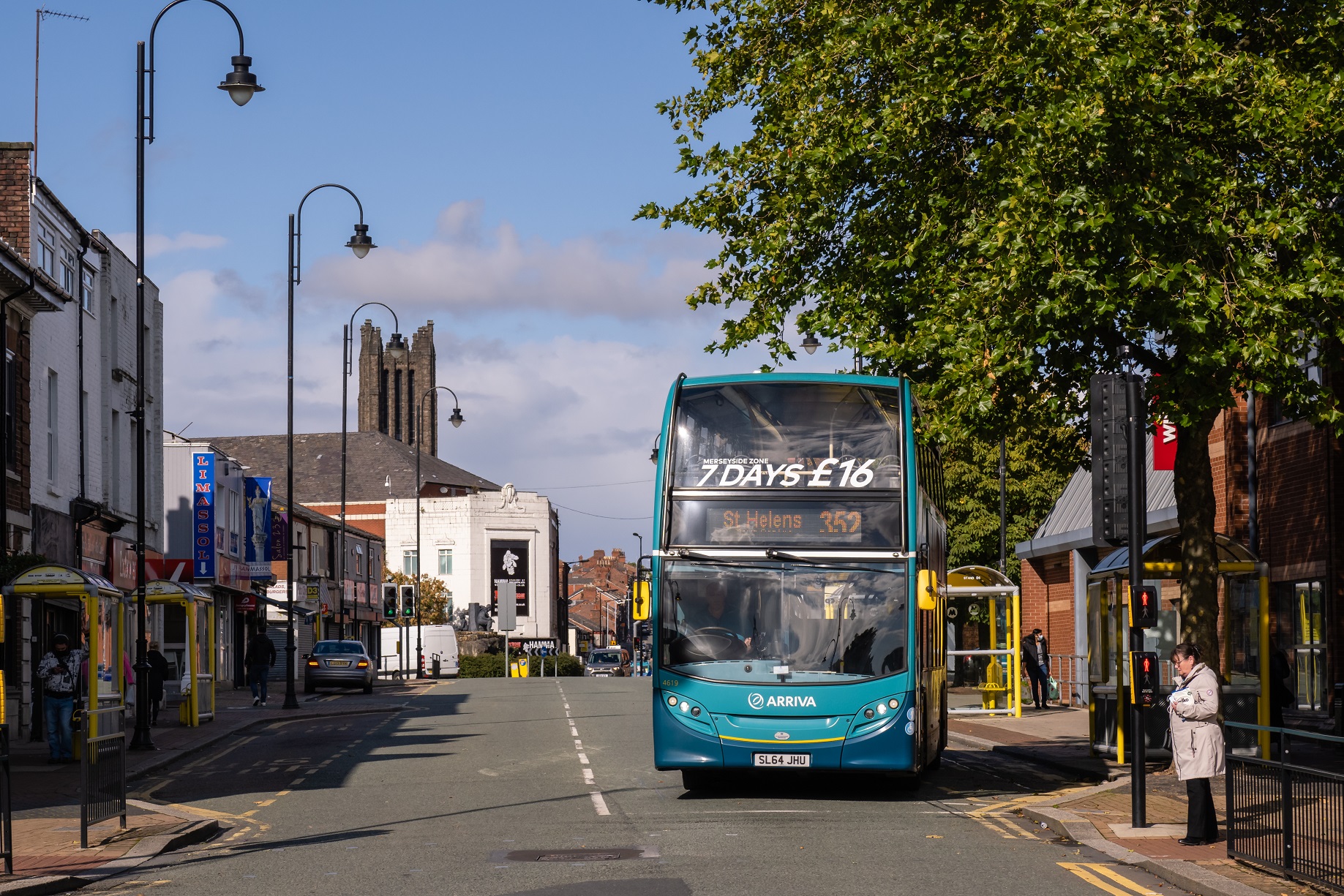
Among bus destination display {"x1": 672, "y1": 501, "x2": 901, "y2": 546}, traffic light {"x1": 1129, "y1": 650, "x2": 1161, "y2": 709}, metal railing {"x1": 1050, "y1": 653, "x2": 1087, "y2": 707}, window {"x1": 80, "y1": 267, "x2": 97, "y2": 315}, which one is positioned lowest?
metal railing {"x1": 1050, "y1": 653, "x2": 1087, "y2": 707}

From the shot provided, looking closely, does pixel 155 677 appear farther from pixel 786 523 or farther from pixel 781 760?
pixel 786 523

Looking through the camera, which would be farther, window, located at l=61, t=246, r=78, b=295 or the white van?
the white van

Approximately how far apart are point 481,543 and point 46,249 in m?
77.8

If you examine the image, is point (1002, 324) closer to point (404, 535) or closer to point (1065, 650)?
point (1065, 650)

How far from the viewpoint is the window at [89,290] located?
35.9 metres

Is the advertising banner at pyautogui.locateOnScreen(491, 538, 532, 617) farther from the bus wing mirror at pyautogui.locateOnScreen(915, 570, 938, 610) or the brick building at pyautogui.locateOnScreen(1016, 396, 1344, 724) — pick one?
the bus wing mirror at pyautogui.locateOnScreen(915, 570, 938, 610)

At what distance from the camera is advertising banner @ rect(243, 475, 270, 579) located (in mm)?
59719

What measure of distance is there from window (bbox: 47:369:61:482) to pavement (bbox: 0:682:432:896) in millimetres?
6573

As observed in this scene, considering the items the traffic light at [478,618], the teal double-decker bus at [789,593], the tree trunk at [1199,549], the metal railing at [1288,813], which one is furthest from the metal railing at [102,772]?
the traffic light at [478,618]

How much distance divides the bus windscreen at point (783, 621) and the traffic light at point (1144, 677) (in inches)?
110

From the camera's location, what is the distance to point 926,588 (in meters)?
16.4

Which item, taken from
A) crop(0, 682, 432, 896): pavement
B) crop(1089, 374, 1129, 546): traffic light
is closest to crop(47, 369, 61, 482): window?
crop(0, 682, 432, 896): pavement

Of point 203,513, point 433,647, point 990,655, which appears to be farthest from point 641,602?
point 433,647

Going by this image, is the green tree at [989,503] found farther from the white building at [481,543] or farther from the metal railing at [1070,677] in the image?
the white building at [481,543]
